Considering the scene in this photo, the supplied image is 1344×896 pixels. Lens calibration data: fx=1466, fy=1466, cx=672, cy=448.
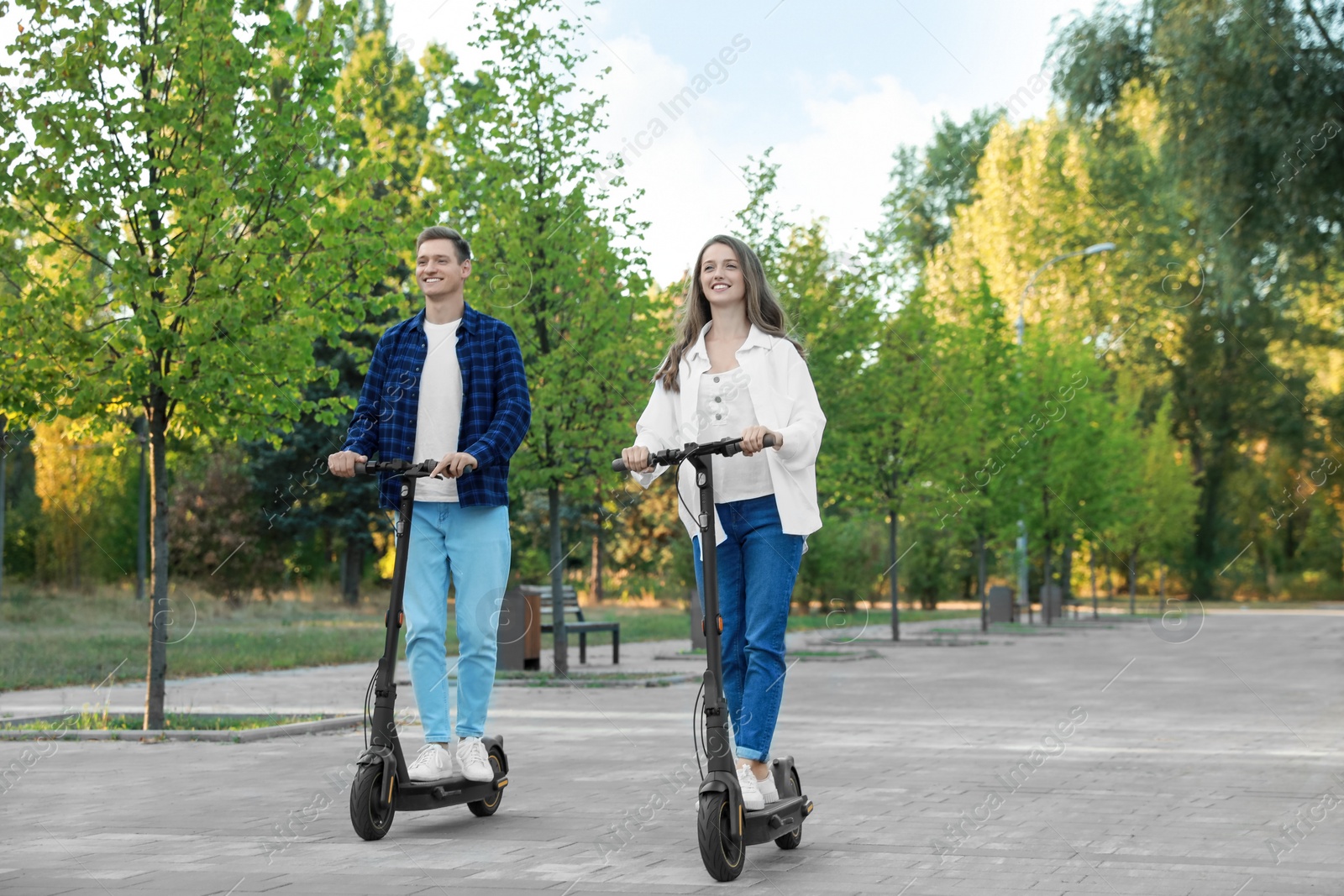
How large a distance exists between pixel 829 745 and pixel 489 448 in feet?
13.5

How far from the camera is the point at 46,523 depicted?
110ft

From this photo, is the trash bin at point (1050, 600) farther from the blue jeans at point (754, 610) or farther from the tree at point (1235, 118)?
the blue jeans at point (754, 610)

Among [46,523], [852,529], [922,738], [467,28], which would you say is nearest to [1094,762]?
[922,738]

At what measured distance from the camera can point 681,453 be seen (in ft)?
16.5

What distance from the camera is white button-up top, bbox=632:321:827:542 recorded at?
5.22 m

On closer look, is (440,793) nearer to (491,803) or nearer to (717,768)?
(491,803)

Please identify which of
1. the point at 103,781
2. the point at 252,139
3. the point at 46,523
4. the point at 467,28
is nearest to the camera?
the point at 103,781

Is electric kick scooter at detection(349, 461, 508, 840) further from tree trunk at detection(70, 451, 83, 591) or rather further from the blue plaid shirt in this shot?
tree trunk at detection(70, 451, 83, 591)

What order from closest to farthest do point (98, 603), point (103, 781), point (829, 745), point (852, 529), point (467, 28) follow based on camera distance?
point (103, 781) < point (829, 745) < point (467, 28) < point (98, 603) < point (852, 529)

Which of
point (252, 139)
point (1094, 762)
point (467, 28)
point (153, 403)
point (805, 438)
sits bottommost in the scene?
point (1094, 762)

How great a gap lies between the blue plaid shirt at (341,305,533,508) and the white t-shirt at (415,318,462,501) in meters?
0.03

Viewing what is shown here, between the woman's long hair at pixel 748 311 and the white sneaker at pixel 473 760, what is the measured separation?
1.66 metres

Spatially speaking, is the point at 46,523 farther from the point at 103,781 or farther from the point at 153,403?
the point at 103,781

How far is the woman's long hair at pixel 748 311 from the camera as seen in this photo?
18.2 feet
